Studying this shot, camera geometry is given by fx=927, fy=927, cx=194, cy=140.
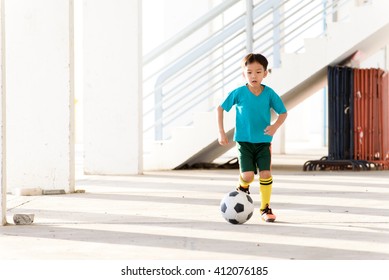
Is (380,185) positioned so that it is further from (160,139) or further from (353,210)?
(160,139)

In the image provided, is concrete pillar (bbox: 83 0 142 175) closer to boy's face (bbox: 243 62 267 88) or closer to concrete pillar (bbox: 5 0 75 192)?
concrete pillar (bbox: 5 0 75 192)

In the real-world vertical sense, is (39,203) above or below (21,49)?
below

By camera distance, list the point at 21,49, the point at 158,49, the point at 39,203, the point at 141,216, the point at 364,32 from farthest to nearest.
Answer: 1. the point at 158,49
2. the point at 364,32
3. the point at 21,49
4. the point at 39,203
5. the point at 141,216

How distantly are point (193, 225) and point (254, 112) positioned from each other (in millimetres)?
853

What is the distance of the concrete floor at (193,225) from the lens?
447 cm

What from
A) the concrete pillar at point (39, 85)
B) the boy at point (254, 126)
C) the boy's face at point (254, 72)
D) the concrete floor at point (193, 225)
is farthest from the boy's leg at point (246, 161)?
the concrete pillar at point (39, 85)

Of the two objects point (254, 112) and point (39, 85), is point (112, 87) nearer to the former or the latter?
point (39, 85)

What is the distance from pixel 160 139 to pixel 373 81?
2.77 meters

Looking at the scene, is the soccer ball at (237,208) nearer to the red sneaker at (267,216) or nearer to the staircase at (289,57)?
the red sneaker at (267,216)

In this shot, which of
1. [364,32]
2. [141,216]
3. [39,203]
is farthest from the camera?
[364,32]

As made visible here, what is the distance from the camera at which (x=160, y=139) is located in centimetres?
1184

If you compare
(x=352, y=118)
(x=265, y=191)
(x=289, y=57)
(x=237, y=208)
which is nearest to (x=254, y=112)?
(x=265, y=191)

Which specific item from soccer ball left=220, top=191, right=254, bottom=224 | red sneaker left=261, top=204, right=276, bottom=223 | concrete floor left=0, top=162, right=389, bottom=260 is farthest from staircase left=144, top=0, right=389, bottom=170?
soccer ball left=220, top=191, right=254, bottom=224

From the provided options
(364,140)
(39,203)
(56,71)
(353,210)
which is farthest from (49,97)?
(364,140)
